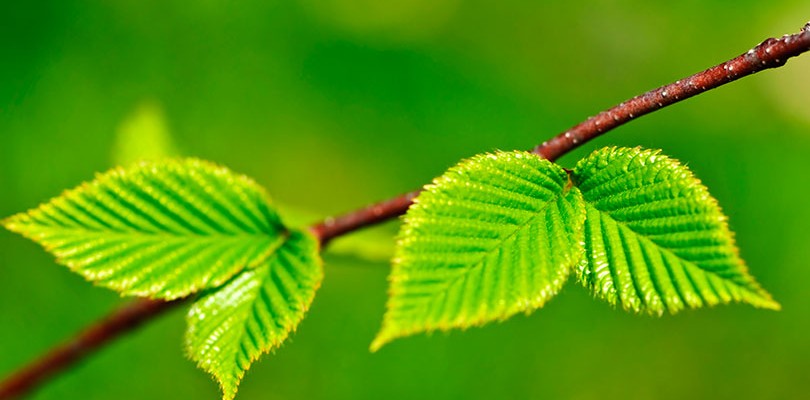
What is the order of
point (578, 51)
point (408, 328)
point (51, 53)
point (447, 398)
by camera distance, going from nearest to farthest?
point (408, 328), point (447, 398), point (51, 53), point (578, 51)

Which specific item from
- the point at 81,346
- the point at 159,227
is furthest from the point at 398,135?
the point at 159,227

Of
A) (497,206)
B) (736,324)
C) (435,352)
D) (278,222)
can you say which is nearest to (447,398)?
(435,352)

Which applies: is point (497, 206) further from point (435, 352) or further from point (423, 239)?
point (435, 352)

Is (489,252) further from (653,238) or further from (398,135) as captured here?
(398,135)

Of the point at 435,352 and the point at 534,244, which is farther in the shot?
the point at 435,352

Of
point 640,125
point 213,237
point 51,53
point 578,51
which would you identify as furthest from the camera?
point 578,51
